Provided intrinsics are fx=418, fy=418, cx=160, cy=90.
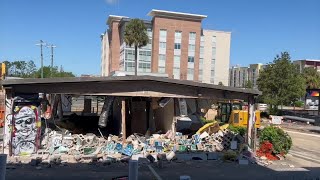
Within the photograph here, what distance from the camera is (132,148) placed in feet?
61.2

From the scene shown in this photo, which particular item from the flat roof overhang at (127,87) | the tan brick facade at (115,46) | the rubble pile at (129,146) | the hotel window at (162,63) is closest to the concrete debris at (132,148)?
the rubble pile at (129,146)

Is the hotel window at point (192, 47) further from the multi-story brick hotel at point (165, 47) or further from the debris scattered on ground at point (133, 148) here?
the debris scattered on ground at point (133, 148)

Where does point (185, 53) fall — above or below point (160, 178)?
above

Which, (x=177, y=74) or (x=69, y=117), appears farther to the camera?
(x=177, y=74)

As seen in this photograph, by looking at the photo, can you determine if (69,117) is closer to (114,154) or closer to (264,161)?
(114,154)

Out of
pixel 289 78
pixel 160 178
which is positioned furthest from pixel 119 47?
pixel 160 178

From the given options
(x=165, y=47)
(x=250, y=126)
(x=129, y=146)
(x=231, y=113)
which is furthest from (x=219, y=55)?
(x=129, y=146)

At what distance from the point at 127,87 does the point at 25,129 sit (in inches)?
191

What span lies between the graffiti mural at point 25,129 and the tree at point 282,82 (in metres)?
40.0

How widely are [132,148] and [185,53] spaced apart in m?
76.8

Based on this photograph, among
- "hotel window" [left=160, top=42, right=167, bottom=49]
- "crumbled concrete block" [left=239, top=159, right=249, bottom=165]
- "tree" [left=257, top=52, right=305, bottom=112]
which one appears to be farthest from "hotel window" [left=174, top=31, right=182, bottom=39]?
"crumbled concrete block" [left=239, top=159, right=249, bottom=165]

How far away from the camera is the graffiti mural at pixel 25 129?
17.6 metres

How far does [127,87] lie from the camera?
19406 mm

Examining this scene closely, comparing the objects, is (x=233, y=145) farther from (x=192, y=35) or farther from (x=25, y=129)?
(x=192, y=35)
